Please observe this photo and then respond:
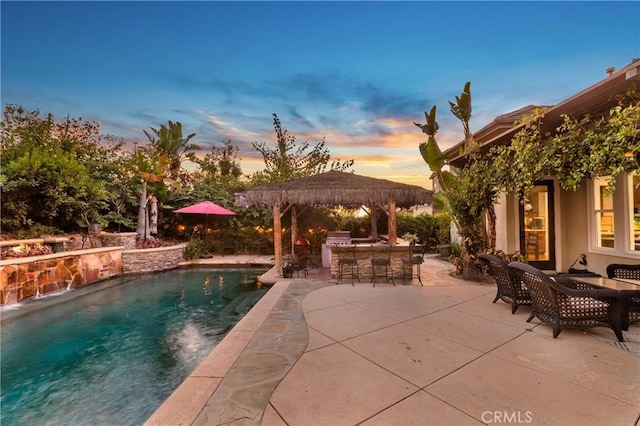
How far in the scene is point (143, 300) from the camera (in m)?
7.66

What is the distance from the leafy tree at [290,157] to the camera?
712 inches

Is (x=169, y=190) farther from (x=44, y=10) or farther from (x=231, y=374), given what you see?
(x=231, y=374)

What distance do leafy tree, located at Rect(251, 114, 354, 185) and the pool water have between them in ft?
34.5

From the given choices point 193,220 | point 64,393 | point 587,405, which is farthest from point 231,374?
point 193,220

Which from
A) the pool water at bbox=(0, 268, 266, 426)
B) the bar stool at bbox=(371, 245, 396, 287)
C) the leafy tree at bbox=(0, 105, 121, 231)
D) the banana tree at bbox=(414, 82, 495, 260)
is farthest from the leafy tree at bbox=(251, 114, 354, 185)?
the bar stool at bbox=(371, 245, 396, 287)

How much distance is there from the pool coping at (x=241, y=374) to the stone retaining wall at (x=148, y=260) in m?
8.03

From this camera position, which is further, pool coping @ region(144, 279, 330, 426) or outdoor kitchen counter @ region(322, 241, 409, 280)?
outdoor kitchen counter @ region(322, 241, 409, 280)

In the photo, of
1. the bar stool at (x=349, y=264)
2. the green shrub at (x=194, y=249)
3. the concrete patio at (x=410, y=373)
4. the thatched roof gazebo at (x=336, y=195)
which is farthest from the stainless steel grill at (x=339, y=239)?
the green shrub at (x=194, y=249)

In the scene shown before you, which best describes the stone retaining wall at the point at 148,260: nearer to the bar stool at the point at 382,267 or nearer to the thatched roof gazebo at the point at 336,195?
the thatched roof gazebo at the point at 336,195

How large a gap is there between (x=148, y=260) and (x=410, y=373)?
11.1m

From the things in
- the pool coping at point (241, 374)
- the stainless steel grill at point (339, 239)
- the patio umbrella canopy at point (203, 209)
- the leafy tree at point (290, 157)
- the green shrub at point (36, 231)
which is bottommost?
the pool coping at point (241, 374)

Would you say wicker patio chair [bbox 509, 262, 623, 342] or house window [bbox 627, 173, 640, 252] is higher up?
house window [bbox 627, 173, 640, 252]

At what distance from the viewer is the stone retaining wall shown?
1059 cm

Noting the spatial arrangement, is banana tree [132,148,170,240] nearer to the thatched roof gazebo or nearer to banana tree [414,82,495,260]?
the thatched roof gazebo
